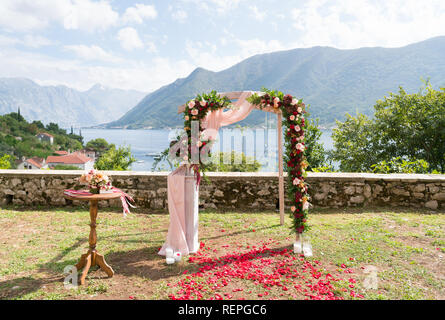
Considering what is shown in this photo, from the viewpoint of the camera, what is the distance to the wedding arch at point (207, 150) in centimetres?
469

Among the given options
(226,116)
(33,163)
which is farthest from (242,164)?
(33,163)

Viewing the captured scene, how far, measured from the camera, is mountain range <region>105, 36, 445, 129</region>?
77875 millimetres

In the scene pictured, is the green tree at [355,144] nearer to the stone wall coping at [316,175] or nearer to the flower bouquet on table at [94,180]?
the stone wall coping at [316,175]

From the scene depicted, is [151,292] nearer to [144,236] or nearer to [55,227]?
[144,236]

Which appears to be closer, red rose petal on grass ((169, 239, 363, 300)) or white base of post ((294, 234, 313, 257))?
red rose petal on grass ((169, 239, 363, 300))

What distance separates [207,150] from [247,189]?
2518mm

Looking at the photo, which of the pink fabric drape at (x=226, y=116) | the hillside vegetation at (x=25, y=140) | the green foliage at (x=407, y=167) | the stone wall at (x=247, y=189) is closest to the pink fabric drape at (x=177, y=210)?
the pink fabric drape at (x=226, y=116)

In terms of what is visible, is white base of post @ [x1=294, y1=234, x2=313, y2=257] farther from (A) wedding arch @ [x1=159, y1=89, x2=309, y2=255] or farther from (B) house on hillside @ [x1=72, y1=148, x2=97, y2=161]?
(B) house on hillside @ [x1=72, y1=148, x2=97, y2=161]

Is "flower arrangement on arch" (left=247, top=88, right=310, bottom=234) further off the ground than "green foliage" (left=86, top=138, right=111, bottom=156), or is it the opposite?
"green foliage" (left=86, top=138, right=111, bottom=156)

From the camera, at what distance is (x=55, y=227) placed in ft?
19.1

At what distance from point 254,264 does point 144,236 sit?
233 centimetres

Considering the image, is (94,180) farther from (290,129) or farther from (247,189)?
(247,189)

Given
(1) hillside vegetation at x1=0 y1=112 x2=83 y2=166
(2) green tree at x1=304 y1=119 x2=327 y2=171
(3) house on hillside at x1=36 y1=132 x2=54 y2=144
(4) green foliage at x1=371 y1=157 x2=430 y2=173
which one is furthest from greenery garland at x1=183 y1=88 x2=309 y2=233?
(3) house on hillside at x1=36 y1=132 x2=54 y2=144
